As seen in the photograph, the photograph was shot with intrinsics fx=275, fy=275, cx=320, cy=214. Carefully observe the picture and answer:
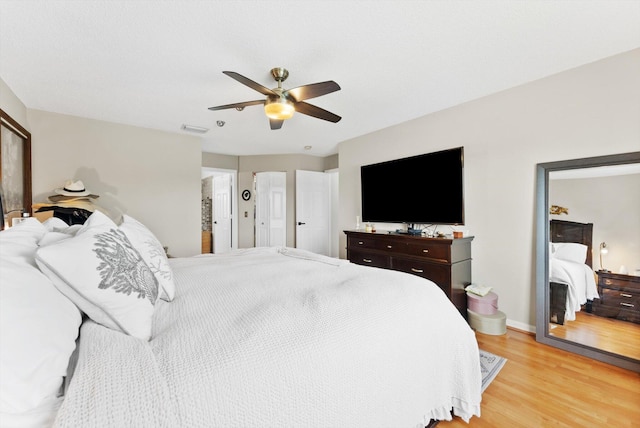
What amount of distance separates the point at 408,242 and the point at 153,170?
372cm

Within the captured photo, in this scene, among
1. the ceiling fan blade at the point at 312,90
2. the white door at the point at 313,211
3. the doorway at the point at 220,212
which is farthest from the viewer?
the doorway at the point at 220,212

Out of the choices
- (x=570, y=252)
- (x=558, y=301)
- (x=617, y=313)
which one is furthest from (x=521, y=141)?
(x=617, y=313)

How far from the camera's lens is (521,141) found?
276cm

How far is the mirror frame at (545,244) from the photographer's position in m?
2.23

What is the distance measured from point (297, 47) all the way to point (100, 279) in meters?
1.97

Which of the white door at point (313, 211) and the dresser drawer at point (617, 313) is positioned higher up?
the white door at point (313, 211)

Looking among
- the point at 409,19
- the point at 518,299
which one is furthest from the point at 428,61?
the point at 518,299

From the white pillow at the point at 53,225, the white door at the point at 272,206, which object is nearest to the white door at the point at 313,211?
the white door at the point at 272,206

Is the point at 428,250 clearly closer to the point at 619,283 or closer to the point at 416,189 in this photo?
the point at 416,189

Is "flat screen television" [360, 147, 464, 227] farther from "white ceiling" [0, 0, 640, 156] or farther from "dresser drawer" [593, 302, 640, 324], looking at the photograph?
"dresser drawer" [593, 302, 640, 324]

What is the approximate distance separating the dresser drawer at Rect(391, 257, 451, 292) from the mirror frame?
2.53 ft

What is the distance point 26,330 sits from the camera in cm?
66

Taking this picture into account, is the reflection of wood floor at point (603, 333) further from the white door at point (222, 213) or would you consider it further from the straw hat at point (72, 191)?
the white door at point (222, 213)

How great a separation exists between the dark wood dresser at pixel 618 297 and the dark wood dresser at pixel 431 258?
1027mm
